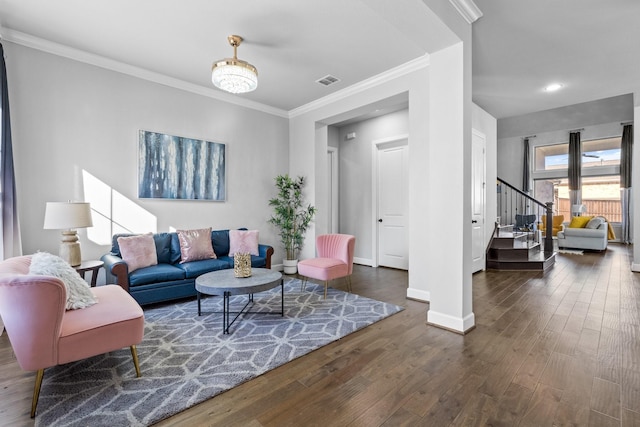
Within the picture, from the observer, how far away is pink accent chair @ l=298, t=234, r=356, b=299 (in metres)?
3.82

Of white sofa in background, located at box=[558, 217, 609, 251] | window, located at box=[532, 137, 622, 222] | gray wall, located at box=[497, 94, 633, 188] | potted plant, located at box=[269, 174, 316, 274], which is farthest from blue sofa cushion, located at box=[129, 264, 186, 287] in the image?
window, located at box=[532, 137, 622, 222]

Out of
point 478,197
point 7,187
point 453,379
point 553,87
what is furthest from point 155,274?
point 553,87

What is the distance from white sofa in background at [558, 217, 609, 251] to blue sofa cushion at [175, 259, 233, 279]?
8.79 m

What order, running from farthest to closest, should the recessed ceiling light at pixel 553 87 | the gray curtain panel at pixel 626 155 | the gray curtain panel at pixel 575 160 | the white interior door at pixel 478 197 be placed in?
the gray curtain panel at pixel 575 160
the gray curtain panel at pixel 626 155
the white interior door at pixel 478 197
the recessed ceiling light at pixel 553 87

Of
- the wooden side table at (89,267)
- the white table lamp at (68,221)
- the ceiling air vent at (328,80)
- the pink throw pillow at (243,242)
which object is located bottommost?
the wooden side table at (89,267)

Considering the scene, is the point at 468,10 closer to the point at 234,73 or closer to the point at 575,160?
the point at 234,73

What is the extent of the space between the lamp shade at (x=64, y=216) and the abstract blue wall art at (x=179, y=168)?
3.37 ft

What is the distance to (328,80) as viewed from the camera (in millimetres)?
4328

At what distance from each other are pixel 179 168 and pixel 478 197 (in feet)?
16.3

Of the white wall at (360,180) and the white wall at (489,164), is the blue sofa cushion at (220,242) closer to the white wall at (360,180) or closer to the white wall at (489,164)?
the white wall at (360,180)

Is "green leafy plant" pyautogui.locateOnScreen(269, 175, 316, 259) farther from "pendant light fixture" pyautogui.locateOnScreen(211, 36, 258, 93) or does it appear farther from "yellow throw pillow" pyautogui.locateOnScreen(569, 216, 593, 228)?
"yellow throw pillow" pyautogui.locateOnScreen(569, 216, 593, 228)

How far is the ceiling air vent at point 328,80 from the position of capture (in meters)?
4.23

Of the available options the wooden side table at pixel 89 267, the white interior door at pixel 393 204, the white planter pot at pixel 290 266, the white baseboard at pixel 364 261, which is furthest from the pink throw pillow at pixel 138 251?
the white interior door at pixel 393 204

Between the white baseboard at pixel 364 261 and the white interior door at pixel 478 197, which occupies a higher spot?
the white interior door at pixel 478 197
